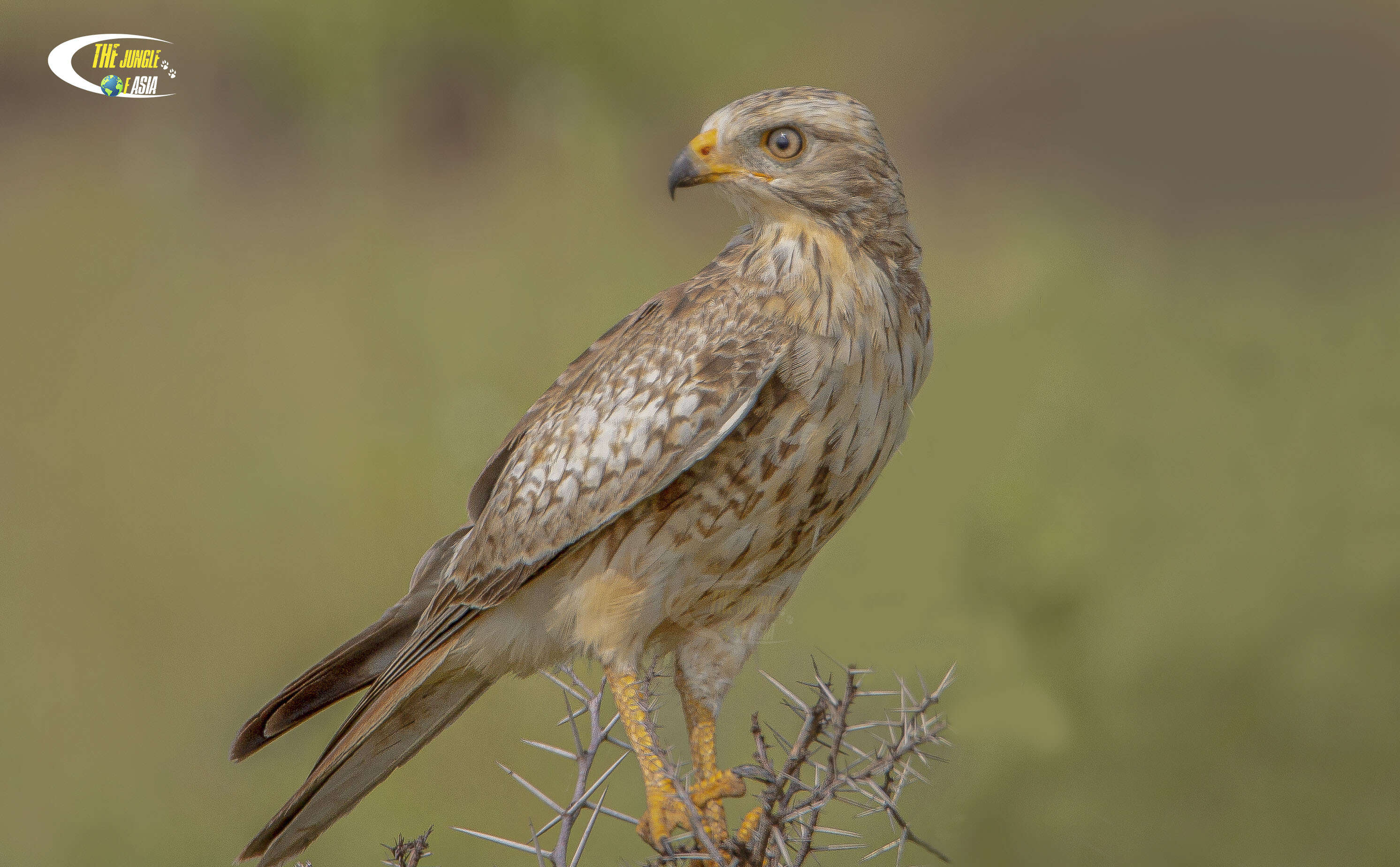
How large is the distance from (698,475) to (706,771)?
696 mm

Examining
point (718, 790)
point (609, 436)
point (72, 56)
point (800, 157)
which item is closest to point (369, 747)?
point (718, 790)

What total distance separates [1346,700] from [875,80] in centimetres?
332

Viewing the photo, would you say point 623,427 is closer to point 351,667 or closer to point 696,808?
point 696,808

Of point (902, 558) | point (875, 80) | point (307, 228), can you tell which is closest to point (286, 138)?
point (307, 228)

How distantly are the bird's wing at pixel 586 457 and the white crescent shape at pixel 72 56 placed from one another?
404cm

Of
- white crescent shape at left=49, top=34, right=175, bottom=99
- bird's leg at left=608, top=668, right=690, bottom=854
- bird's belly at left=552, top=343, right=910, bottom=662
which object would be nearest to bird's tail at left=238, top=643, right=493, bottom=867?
bird's belly at left=552, top=343, right=910, bottom=662

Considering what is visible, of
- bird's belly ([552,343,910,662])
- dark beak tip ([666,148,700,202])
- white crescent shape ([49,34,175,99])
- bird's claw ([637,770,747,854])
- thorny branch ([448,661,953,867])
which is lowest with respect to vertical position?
bird's claw ([637,770,747,854])

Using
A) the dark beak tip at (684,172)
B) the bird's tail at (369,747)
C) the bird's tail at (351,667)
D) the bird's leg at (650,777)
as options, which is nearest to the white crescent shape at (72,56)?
the bird's tail at (351,667)

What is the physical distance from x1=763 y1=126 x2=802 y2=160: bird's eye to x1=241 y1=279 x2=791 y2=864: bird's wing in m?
0.28

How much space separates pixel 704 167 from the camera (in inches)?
91.9

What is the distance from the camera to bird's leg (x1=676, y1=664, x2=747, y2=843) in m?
2.40

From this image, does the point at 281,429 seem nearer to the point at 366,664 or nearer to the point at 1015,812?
the point at 366,664

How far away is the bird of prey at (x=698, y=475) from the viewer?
2303 mm

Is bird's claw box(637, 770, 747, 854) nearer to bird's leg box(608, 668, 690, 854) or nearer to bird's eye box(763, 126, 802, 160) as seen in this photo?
bird's leg box(608, 668, 690, 854)
